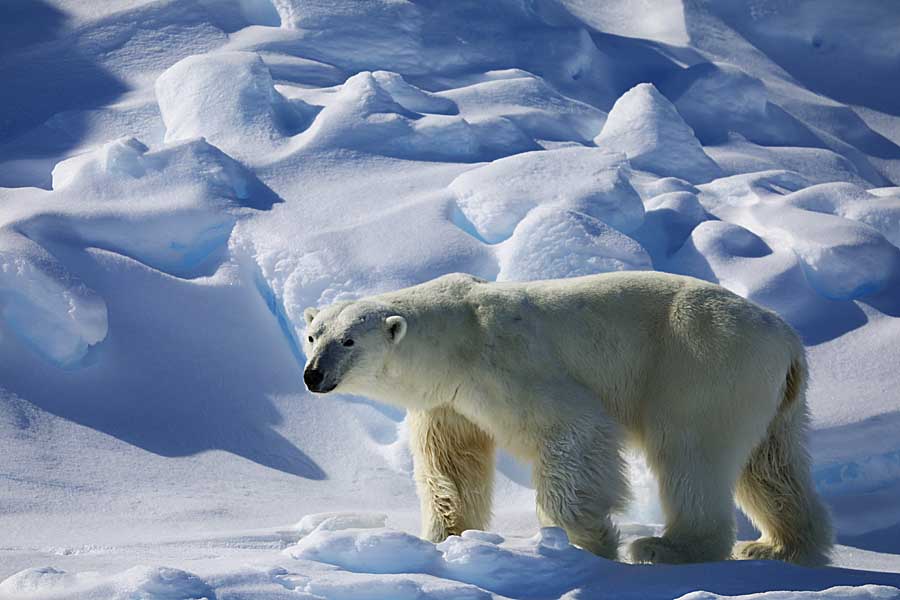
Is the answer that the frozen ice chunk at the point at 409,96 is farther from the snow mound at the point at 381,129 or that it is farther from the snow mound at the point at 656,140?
the snow mound at the point at 656,140

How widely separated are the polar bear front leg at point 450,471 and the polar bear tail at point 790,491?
114 cm

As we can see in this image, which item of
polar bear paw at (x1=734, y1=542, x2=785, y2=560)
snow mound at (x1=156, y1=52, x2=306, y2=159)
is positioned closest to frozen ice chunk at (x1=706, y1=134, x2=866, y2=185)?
snow mound at (x1=156, y1=52, x2=306, y2=159)

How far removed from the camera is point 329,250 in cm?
766

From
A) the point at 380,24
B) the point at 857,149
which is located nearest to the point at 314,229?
the point at 380,24

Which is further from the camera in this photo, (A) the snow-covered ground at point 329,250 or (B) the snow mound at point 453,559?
(A) the snow-covered ground at point 329,250

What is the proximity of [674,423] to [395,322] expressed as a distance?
1167 millimetres

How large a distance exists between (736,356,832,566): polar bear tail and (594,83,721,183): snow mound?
5.90 m

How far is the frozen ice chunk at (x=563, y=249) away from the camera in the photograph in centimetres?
746

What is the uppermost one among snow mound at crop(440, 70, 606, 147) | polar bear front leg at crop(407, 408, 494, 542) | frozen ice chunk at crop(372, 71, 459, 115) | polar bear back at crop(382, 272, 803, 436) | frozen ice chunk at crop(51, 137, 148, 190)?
polar bear back at crop(382, 272, 803, 436)

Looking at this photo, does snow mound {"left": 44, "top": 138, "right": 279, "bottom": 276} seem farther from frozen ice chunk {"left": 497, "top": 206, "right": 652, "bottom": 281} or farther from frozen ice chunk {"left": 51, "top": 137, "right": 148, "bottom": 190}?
frozen ice chunk {"left": 497, "top": 206, "right": 652, "bottom": 281}

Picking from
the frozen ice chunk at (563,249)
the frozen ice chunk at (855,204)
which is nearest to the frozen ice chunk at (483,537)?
the frozen ice chunk at (563,249)

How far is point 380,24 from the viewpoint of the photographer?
38.0 feet

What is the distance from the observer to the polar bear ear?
4.30 metres

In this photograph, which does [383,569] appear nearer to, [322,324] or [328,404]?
[322,324]
